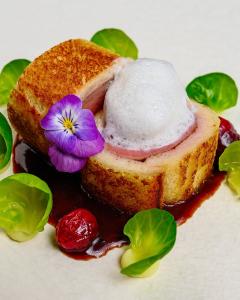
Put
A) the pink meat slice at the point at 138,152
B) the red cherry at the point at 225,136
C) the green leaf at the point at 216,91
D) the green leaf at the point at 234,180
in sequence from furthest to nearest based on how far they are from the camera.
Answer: the green leaf at the point at 216,91, the red cherry at the point at 225,136, the green leaf at the point at 234,180, the pink meat slice at the point at 138,152

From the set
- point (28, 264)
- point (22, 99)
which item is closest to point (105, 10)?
point (22, 99)

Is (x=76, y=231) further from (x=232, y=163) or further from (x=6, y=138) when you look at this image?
(x=232, y=163)

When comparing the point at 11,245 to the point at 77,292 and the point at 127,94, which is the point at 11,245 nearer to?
the point at 77,292

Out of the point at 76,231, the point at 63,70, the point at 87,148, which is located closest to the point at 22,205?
the point at 76,231

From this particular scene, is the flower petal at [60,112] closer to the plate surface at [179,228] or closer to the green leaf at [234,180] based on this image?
the plate surface at [179,228]

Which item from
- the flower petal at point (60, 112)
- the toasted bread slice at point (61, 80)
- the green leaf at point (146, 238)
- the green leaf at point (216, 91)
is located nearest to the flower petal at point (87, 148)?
the flower petal at point (60, 112)

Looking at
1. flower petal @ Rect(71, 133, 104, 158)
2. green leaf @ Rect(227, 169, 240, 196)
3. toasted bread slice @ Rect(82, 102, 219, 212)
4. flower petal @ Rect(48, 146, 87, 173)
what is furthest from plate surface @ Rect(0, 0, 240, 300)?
flower petal @ Rect(71, 133, 104, 158)

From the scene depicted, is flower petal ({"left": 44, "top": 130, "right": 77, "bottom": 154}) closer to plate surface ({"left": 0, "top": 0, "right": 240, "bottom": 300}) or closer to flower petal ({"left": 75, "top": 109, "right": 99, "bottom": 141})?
flower petal ({"left": 75, "top": 109, "right": 99, "bottom": 141})
